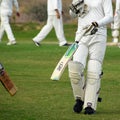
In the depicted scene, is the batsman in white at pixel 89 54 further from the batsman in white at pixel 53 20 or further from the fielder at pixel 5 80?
the batsman in white at pixel 53 20

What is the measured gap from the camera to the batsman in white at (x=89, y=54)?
11.0m

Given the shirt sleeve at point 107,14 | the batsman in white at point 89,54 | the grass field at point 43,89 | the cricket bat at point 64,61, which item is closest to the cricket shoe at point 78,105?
the batsman in white at point 89,54

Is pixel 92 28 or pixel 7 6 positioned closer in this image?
pixel 92 28

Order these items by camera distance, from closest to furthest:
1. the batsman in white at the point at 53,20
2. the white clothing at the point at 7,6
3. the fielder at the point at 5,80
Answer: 1. the fielder at the point at 5,80
2. the batsman in white at the point at 53,20
3. the white clothing at the point at 7,6

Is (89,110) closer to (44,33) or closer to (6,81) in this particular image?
(6,81)

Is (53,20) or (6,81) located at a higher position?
(6,81)

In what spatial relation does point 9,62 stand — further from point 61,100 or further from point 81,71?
point 81,71

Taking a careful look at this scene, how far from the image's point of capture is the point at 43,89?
14250 millimetres

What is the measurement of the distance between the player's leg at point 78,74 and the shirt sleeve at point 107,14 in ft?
1.62

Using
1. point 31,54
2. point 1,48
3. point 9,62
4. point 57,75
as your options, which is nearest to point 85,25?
point 57,75

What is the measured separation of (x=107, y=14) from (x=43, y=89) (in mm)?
3526

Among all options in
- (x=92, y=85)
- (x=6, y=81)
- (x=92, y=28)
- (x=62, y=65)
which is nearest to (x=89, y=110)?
(x=92, y=85)

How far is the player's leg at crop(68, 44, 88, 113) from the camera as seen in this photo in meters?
11.0

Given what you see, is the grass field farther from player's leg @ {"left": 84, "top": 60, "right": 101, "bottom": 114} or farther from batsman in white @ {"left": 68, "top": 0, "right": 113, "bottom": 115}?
batsman in white @ {"left": 68, "top": 0, "right": 113, "bottom": 115}
